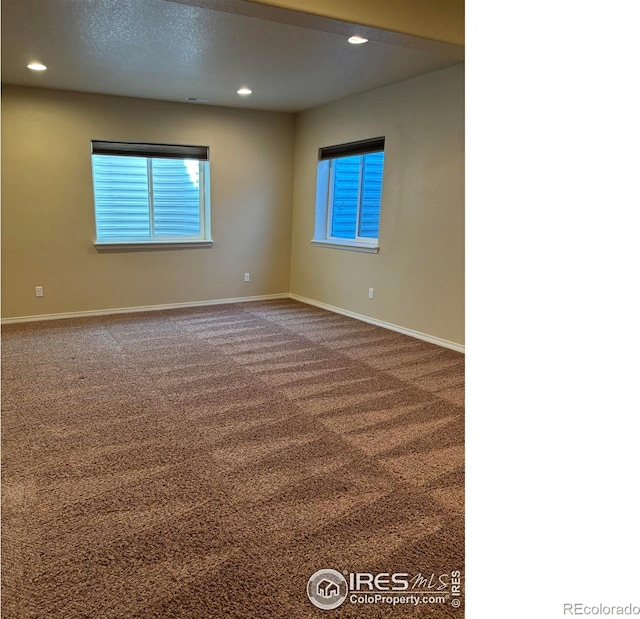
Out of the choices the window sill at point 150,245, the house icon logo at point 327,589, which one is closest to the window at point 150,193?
the window sill at point 150,245

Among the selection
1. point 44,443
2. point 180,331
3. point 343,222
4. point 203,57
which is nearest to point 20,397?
point 44,443

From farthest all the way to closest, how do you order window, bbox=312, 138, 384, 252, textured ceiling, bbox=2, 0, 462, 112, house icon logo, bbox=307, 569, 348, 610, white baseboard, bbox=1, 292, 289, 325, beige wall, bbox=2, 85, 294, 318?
window, bbox=312, 138, 384, 252, white baseboard, bbox=1, 292, 289, 325, beige wall, bbox=2, 85, 294, 318, textured ceiling, bbox=2, 0, 462, 112, house icon logo, bbox=307, 569, 348, 610

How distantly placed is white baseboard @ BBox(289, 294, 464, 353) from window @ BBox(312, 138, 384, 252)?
762 millimetres

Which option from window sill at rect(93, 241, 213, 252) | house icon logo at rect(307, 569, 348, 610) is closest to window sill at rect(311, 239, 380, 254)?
window sill at rect(93, 241, 213, 252)

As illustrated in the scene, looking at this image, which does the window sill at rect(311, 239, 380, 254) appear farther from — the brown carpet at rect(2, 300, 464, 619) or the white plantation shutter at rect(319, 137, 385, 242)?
the brown carpet at rect(2, 300, 464, 619)

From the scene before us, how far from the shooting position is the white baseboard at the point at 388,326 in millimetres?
4477

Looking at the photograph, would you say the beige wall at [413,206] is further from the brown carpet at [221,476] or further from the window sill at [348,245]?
the brown carpet at [221,476]

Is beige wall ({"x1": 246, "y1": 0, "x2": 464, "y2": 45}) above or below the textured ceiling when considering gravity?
below

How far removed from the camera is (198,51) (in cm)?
365

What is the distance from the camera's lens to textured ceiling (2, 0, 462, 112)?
2.84 metres

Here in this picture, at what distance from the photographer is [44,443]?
8.69 feet

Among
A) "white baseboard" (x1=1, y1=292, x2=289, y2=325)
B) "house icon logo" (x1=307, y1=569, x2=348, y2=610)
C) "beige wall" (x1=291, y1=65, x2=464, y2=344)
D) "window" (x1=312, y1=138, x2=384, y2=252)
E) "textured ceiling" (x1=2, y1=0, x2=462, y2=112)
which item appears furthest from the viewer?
"window" (x1=312, y1=138, x2=384, y2=252)

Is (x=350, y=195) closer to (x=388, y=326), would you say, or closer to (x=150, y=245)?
(x=388, y=326)

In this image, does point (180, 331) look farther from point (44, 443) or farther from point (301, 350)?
point (44, 443)
